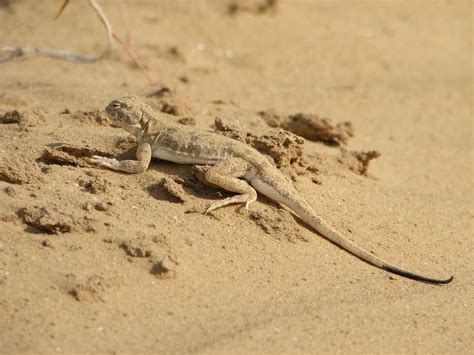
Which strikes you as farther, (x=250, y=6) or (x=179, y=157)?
(x=250, y=6)

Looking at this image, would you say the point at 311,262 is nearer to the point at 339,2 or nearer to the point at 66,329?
the point at 66,329

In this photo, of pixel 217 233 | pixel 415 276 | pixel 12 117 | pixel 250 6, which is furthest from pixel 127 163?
pixel 250 6

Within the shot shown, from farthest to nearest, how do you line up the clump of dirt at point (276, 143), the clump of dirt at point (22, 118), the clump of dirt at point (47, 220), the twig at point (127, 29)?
the twig at point (127, 29), the clump of dirt at point (22, 118), the clump of dirt at point (276, 143), the clump of dirt at point (47, 220)

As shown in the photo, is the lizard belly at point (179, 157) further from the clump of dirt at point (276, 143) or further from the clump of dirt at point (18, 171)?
the clump of dirt at point (18, 171)

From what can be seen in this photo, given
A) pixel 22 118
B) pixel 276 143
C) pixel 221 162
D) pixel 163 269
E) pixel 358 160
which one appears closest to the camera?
pixel 163 269

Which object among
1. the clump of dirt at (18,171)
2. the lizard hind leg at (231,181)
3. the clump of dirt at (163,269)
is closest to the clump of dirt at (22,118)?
the clump of dirt at (18,171)

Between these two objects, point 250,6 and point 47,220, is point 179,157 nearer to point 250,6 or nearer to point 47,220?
point 47,220

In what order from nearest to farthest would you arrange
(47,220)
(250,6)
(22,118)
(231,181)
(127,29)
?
(47,220) < (231,181) < (22,118) < (127,29) < (250,6)

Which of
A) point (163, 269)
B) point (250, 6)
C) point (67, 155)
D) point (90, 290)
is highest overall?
point (250, 6)
